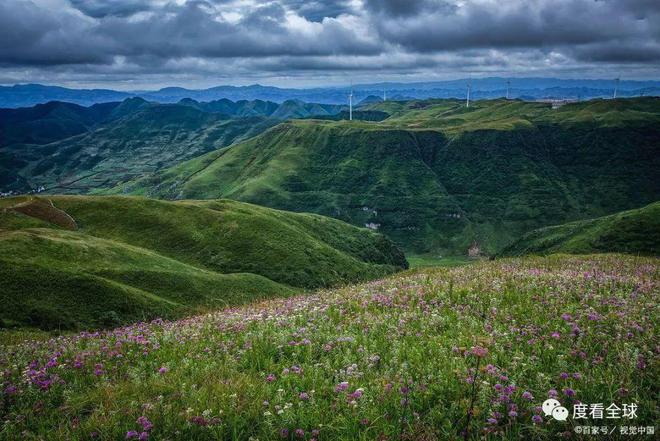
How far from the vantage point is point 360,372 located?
23.7 feet

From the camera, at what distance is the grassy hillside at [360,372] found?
586 centimetres

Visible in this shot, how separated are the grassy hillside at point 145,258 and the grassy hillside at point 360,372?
29.9ft

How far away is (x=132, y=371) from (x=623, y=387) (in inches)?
316

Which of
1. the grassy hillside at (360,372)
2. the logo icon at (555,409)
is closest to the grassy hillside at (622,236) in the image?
the grassy hillside at (360,372)

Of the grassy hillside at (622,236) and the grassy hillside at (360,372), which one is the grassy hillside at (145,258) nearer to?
the grassy hillside at (360,372)

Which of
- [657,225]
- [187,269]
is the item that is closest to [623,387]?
[187,269]

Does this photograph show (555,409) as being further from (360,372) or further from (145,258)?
(145,258)

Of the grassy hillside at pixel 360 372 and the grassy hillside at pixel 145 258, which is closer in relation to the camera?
the grassy hillside at pixel 360 372

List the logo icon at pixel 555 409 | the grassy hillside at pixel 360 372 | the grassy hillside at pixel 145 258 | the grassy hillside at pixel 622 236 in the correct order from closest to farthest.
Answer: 1. the logo icon at pixel 555 409
2. the grassy hillside at pixel 360 372
3. the grassy hillside at pixel 145 258
4. the grassy hillside at pixel 622 236

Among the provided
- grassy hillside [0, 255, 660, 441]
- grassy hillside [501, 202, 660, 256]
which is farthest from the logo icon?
grassy hillside [501, 202, 660, 256]

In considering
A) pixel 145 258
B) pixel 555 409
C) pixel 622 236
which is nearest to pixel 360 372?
pixel 555 409

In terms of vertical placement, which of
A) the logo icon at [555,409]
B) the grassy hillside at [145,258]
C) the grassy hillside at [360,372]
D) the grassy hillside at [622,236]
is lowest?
the grassy hillside at [622,236]

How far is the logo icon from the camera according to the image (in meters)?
5.58

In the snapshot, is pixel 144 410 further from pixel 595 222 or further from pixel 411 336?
pixel 595 222
